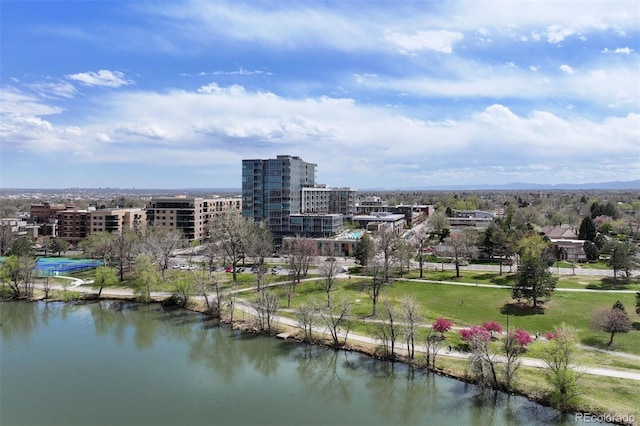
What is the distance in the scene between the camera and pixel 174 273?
46.7m

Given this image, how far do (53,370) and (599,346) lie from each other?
31.0 meters

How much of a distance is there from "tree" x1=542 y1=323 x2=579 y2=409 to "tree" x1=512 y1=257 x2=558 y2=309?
1357cm

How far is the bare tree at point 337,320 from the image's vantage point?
28172 millimetres

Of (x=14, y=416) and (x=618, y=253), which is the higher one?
(x=618, y=253)

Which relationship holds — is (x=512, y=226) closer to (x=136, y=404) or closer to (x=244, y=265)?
(x=244, y=265)

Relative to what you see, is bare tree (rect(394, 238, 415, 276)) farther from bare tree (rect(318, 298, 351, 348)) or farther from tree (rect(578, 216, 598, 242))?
tree (rect(578, 216, 598, 242))

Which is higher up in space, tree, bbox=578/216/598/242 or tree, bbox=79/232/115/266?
Result: tree, bbox=578/216/598/242

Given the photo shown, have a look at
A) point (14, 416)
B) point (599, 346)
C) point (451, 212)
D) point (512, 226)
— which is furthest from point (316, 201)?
point (14, 416)

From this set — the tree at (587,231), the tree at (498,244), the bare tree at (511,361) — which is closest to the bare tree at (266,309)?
the bare tree at (511,361)

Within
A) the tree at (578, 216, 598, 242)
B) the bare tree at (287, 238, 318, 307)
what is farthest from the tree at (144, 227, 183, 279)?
the tree at (578, 216, 598, 242)

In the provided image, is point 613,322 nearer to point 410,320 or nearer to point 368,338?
point 410,320

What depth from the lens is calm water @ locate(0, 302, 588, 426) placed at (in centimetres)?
2030

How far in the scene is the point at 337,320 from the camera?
2902 centimetres

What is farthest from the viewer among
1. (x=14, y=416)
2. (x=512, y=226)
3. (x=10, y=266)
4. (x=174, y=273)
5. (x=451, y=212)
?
(x=451, y=212)
